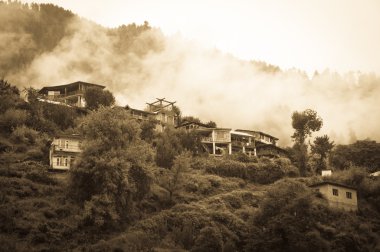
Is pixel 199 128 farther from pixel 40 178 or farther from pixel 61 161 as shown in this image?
pixel 40 178

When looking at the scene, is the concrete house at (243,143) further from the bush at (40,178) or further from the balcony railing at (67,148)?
the bush at (40,178)

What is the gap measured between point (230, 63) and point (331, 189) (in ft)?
367

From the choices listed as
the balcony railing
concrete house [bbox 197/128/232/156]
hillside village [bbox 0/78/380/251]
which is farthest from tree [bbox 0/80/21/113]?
concrete house [bbox 197/128/232/156]

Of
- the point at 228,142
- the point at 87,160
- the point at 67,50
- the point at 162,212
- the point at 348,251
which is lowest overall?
the point at 348,251

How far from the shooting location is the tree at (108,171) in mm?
48688

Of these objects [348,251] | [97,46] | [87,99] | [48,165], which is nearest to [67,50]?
[97,46]

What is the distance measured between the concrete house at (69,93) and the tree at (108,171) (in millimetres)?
34119

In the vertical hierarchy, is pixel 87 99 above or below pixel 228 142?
above

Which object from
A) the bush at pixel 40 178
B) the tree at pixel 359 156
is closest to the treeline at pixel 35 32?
the bush at pixel 40 178

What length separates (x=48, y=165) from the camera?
62.4m

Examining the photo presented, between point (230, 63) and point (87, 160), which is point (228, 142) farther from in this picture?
point (230, 63)

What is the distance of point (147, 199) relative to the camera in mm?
58469

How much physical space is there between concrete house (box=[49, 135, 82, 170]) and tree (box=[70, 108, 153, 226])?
9557 millimetres

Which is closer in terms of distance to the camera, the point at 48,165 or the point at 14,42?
the point at 48,165
